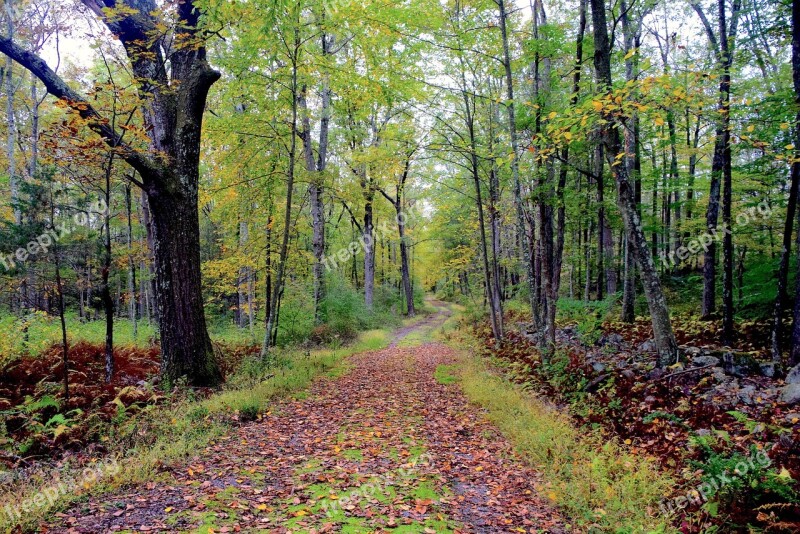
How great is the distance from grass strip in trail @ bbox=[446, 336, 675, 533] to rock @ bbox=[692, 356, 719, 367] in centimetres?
260

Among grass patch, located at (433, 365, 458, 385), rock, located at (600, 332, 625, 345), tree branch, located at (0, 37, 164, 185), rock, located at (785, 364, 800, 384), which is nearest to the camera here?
rock, located at (785, 364, 800, 384)

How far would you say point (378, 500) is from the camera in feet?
13.0

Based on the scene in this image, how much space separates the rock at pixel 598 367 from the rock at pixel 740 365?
189 cm

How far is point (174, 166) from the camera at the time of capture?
285 inches

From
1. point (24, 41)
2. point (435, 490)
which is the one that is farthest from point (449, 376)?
point (24, 41)

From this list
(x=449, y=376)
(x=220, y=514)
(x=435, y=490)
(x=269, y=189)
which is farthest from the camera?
(x=269, y=189)

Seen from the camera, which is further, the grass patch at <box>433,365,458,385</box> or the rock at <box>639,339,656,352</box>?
the grass patch at <box>433,365,458,385</box>

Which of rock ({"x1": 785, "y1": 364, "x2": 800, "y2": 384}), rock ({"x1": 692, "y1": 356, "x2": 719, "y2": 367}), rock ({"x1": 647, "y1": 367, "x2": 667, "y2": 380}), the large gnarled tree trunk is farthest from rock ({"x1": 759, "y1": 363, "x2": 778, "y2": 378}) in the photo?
the large gnarled tree trunk

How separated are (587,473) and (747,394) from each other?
10.5 feet

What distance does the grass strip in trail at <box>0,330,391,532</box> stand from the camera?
3.40m

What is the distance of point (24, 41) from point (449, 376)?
1753cm

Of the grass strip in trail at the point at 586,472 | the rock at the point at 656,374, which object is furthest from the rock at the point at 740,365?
the grass strip in trail at the point at 586,472

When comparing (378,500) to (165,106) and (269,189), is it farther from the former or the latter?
(269,189)

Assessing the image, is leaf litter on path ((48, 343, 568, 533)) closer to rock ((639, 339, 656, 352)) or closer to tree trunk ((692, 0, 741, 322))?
rock ((639, 339, 656, 352))
